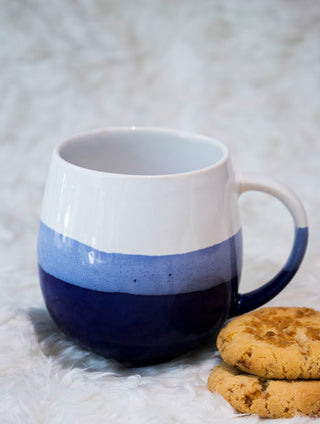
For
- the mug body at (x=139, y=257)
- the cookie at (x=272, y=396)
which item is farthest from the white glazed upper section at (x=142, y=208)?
the cookie at (x=272, y=396)

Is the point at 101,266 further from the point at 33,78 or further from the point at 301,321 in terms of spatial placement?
the point at 33,78

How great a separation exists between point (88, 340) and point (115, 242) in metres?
0.12

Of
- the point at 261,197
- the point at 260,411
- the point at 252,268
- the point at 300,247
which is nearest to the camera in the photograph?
the point at 260,411

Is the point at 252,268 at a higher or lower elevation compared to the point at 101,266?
lower

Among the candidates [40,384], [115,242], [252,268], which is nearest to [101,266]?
[115,242]

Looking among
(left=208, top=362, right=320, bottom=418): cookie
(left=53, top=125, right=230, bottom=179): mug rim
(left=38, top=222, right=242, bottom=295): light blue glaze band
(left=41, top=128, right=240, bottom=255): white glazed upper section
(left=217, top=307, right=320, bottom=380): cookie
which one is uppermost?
(left=53, top=125, right=230, bottom=179): mug rim

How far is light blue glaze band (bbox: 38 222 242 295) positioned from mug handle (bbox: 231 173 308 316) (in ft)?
0.24

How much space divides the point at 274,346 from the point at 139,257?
156mm

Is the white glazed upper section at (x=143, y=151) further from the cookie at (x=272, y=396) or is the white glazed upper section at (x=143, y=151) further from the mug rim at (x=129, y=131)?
the cookie at (x=272, y=396)

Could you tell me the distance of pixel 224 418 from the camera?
0.67m

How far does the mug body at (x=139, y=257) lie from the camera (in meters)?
0.69

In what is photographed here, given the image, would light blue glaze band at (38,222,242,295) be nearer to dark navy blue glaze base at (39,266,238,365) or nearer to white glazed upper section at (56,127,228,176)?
dark navy blue glaze base at (39,266,238,365)

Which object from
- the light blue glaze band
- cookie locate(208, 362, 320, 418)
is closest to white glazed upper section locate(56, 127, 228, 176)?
the light blue glaze band

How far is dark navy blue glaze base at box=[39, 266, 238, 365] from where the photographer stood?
0.71 m
